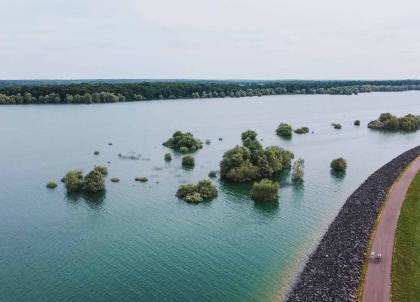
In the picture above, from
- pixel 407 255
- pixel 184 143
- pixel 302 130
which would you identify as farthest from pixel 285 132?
pixel 407 255

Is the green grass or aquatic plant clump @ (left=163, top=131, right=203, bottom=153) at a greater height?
aquatic plant clump @ (left=163, top=131, right=203, bottom=153)

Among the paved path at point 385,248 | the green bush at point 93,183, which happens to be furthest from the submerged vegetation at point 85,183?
the paved path at point 385,248

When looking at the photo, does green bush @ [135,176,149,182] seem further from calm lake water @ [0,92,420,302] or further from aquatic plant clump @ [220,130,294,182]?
aquatic plant clump @ [220,130,294,182]

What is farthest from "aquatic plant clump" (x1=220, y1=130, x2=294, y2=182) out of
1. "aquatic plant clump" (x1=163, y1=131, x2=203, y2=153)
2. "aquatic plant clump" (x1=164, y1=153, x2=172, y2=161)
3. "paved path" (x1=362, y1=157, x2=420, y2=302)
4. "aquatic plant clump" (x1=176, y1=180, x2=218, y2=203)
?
"aquatic plant clump" (x1=163, y1=131, x2=203, y2=153)

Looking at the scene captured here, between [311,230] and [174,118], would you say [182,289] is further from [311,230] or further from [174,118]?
[174,118]

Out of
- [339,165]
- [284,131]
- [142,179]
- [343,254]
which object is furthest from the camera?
[284,131]

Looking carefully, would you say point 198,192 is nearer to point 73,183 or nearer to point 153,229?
point 153,229

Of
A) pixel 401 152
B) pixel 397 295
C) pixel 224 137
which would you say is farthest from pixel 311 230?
pixel 224 137
